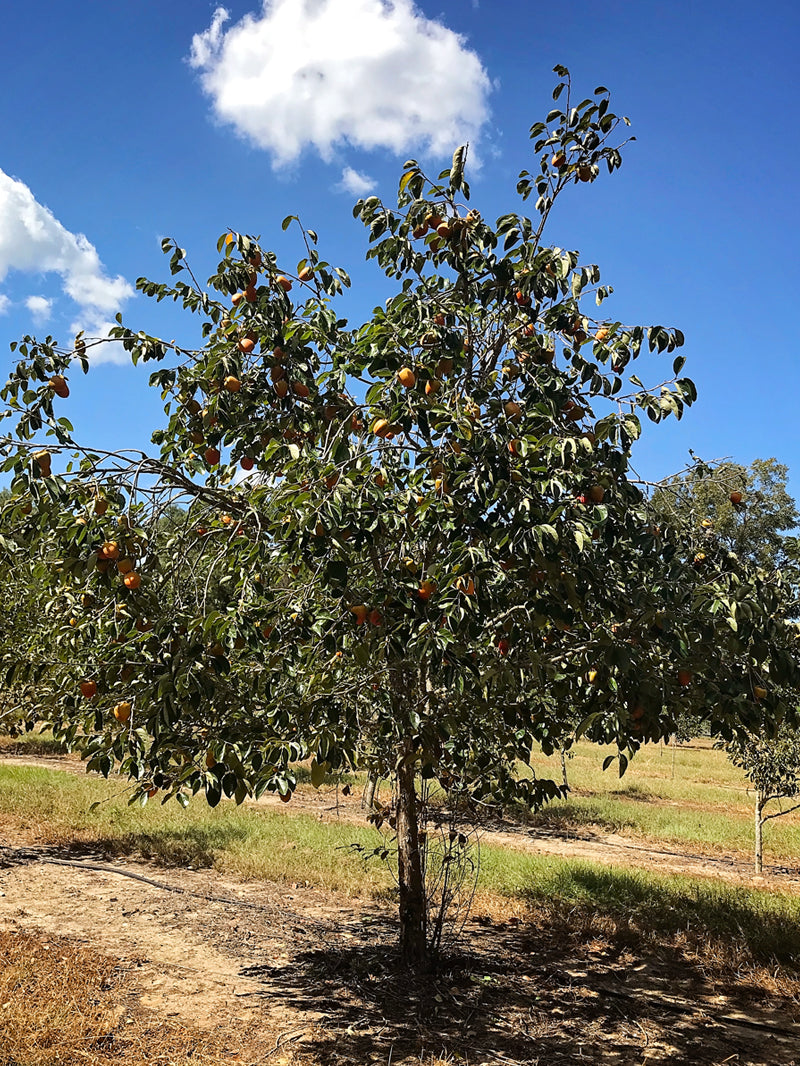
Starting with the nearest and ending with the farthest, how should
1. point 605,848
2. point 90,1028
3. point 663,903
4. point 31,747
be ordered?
point 90,1028
point 663,903
point 605,848
point 31,747

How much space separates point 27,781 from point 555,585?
1548cm

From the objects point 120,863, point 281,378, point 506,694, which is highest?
point 281,378

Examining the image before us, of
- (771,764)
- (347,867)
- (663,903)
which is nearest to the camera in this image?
(663,903)

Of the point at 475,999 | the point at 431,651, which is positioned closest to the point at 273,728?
the point at 431,651

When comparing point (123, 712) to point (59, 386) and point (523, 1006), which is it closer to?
point (59, 386)

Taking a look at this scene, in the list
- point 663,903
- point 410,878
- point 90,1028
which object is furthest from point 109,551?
point 663,903

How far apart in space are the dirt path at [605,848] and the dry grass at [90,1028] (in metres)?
8.62

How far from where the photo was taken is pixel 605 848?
574 inches

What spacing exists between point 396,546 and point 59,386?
2.11 m

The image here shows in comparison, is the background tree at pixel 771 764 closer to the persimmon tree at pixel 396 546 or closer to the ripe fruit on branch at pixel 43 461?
the persimmon tree at pixel 396 546

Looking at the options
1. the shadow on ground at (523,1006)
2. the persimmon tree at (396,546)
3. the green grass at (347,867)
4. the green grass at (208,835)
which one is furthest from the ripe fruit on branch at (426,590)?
the green grass at (208,835)

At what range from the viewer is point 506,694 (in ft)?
16.5

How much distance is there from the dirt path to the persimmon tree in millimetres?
9837

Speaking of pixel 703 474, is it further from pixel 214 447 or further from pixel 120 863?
pixel 120 863
